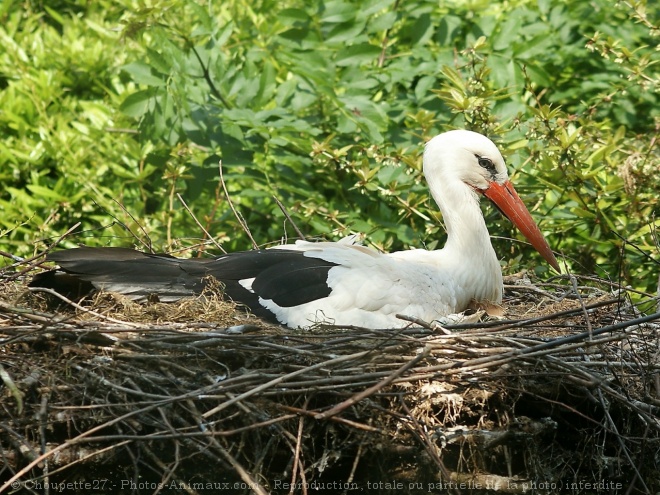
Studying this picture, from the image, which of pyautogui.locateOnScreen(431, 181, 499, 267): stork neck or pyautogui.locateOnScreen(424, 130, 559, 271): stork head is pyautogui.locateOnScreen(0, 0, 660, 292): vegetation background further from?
pyautogui.locateOnScreen(431, 181, 499, 267): stork neck

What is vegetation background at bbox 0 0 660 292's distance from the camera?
239 inches

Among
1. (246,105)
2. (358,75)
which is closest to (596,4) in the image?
(358,75)

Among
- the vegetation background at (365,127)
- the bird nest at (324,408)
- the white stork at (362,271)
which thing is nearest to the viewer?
the bird nest at (324,408)

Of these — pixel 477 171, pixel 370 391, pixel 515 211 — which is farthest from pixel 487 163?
pixel 370 391

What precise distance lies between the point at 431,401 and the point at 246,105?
9.67ft

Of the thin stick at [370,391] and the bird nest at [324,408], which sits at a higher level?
the thin stick at [370,391]

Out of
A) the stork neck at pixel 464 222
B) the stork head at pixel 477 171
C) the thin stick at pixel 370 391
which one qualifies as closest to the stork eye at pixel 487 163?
the stork head at pixel 477 171

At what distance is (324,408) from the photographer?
12.4 ft

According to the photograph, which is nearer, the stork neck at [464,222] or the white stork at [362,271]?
the white stork at [362,271]

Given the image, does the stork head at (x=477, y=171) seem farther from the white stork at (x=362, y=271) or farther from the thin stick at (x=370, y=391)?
the thin stick at (x=370, y=391)

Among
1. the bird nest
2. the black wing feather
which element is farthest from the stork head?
the bird nest

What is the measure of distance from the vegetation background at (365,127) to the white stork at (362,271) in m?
0.52

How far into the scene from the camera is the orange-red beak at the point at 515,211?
18.3ft

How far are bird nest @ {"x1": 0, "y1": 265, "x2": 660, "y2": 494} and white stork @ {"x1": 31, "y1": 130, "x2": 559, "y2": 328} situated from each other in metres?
0.58
